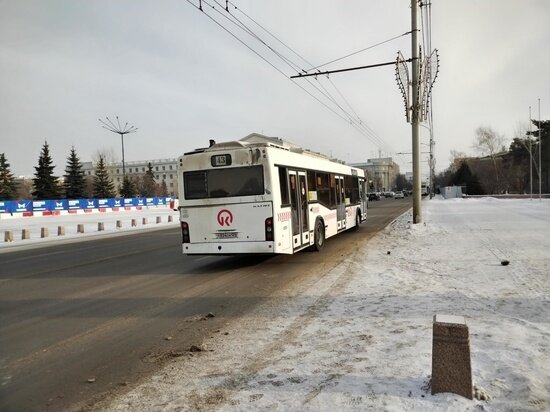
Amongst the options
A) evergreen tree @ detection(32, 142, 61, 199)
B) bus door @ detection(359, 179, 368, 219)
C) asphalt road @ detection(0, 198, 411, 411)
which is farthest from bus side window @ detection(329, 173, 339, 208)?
evergreen tree @ detection(32, 142, 61, 199)

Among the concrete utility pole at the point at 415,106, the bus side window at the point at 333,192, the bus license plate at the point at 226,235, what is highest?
the concrete utility pole at the point at 415,106

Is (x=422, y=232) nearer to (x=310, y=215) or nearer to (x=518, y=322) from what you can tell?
(x=310, y=215)

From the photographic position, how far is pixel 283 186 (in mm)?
11297

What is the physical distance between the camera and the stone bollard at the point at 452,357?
11.4 ft

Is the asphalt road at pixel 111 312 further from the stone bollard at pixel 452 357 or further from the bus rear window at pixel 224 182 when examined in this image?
the stone bollard at pixel 452 357

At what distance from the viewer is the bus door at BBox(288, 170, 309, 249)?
11800mm

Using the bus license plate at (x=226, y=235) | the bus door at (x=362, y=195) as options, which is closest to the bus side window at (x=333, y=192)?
the bus door at (x=362, y=195)

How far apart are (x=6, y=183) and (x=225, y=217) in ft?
240

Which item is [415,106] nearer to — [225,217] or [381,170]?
[225,217]

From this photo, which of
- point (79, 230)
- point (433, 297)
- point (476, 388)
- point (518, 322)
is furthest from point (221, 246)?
point (79, 230)

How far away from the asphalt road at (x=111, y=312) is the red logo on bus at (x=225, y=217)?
3.91 feet

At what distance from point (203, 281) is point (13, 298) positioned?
12.1 ft

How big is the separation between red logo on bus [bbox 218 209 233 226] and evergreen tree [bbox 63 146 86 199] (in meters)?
67.9

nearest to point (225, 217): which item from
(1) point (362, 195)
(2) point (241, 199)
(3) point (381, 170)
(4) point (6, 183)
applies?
(2) point (241, 199)
